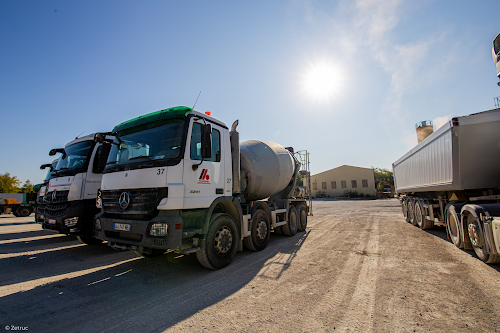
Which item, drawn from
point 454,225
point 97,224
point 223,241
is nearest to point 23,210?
point 97,224

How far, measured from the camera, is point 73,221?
22.5 ft

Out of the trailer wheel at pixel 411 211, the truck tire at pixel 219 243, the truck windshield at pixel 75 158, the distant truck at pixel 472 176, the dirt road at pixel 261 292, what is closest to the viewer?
the dirt road at pixel 261 292

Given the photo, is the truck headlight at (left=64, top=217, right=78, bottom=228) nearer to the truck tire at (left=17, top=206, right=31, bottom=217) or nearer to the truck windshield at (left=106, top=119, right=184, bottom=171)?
the truck windshield at (left=106, top=119, right=184, bottom=171)

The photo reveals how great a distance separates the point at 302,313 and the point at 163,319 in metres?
1.83

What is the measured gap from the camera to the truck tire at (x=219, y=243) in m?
4.78

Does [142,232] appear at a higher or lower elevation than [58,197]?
lower

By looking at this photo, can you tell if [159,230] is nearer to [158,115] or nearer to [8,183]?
[158,115]

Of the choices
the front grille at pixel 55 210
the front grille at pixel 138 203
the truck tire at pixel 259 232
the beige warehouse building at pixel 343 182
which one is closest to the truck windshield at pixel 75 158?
the front grille at pixel 55 210

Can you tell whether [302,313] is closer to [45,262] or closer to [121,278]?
[121,278]

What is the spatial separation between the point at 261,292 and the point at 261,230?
3245 millimetres

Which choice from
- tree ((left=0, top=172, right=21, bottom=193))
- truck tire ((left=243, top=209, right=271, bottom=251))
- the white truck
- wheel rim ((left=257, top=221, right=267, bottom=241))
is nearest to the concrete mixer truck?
truck tire ((left=243, top=209, right=271, bottom=251))

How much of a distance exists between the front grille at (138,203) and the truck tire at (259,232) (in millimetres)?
3138

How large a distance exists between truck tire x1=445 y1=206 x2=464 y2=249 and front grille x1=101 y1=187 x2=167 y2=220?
7.47 m

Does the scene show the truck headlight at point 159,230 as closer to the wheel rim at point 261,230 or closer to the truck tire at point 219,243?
the truck tire at point 219,243
